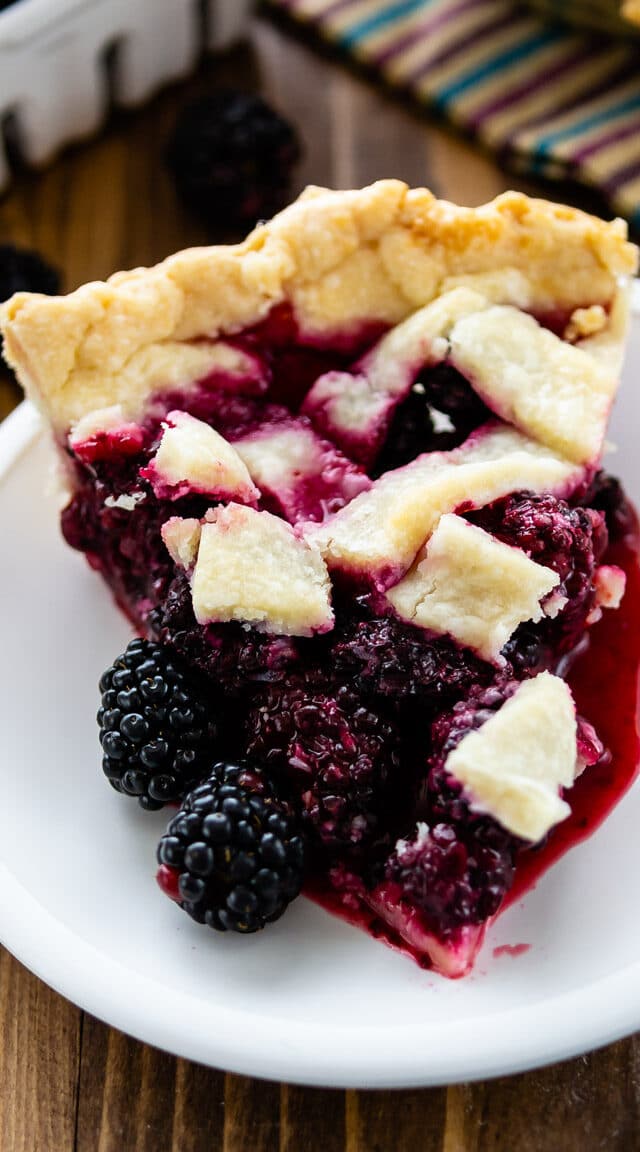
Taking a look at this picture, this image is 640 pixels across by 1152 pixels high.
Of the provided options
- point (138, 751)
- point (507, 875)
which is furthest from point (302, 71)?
point (507, 875)

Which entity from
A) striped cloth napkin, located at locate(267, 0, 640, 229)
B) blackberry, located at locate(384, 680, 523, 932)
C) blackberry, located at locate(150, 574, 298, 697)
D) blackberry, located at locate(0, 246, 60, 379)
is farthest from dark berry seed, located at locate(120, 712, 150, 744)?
striped cloth napkin, located at locate(267, 0, 640, 229)

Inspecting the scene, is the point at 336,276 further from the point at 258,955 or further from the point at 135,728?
the point at 258,955

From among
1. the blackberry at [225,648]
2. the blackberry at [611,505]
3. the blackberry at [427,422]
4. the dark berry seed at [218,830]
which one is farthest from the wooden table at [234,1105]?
the blackberry at [427,422]

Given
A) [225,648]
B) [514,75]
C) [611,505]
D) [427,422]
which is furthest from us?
[514,75]

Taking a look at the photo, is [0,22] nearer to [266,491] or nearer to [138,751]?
[266,491]

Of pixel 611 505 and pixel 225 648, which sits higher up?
pixel 225 648

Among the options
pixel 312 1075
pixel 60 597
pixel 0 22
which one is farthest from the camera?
pixel 0 22

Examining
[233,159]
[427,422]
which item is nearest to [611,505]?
[427,422]

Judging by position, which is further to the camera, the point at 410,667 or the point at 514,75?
the point at 514,75
